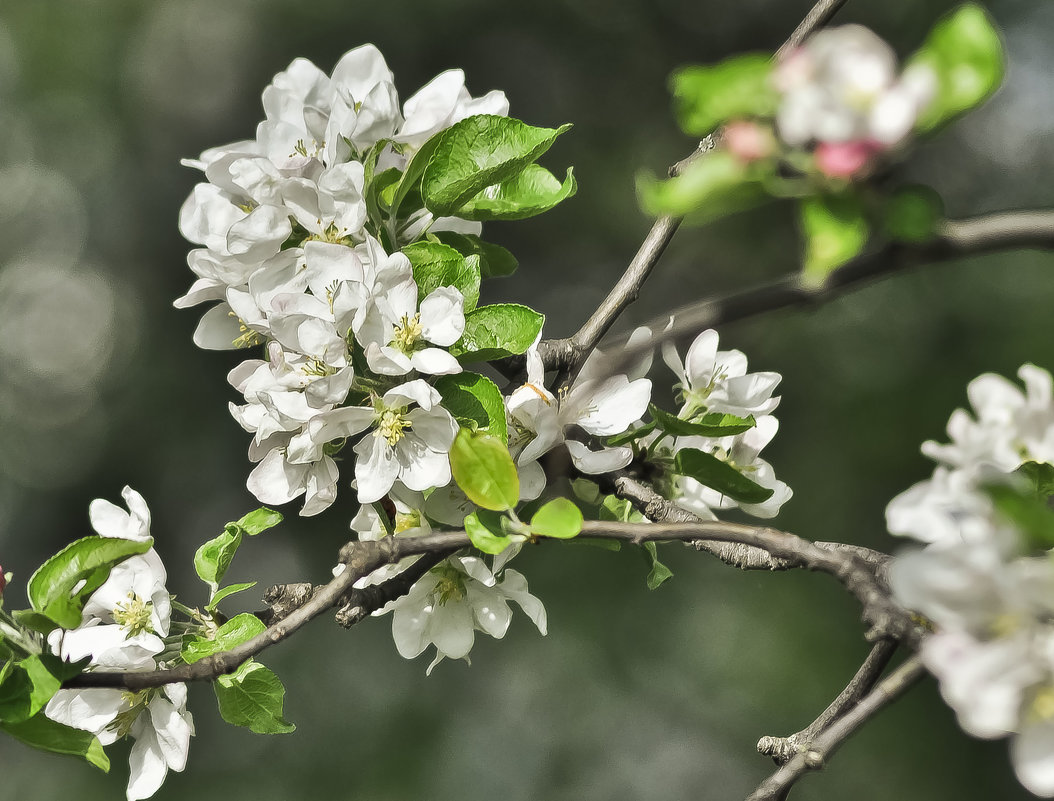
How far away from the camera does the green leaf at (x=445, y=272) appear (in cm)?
47

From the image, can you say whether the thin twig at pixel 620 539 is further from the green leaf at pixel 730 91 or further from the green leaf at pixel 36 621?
the green leaf at pixel 730 91

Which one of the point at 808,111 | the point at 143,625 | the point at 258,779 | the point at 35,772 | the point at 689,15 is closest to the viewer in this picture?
the point at 808,111

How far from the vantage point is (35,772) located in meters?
3.78

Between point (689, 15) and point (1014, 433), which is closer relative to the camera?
point (1014, 433)

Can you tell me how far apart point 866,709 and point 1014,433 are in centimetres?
12

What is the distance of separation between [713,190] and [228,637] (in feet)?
1.06

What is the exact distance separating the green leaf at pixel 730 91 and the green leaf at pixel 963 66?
0.13 ft

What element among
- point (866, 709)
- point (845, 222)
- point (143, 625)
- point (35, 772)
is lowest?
point (35, 772)

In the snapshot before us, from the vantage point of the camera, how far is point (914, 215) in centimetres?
26

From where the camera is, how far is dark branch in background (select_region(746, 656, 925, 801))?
280 millimetres

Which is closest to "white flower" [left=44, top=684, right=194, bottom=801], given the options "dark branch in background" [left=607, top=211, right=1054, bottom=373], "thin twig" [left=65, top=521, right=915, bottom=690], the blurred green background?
"thin twig" [left=65, top=521, right=915, bottom=690]

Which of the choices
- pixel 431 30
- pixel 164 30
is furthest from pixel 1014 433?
pixel 164 30

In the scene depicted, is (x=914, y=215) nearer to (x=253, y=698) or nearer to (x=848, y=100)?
(x=848, y=100)

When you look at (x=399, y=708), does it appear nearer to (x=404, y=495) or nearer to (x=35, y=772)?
(x=35, y=772)
